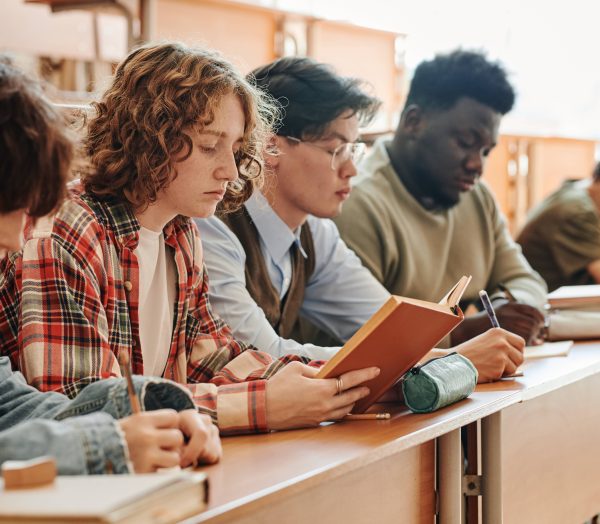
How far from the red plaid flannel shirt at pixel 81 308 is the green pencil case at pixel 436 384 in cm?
24

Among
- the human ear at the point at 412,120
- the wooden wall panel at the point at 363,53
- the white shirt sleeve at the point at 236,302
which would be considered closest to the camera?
the white shirt sleeve at the point at 236,302

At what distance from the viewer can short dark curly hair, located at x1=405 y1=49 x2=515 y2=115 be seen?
257cm

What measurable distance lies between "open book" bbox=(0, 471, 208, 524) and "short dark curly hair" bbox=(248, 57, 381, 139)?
124cm

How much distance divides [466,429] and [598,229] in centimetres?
196

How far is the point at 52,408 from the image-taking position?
117 cm

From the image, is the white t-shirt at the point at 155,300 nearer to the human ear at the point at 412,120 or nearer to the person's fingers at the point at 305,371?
the person's fingers at the point at 305,371

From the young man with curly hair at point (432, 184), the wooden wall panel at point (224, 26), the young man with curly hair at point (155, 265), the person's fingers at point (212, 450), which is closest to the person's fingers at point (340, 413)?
the young man with curly hair at point (155, 265)

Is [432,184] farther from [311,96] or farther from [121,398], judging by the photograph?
[121,398]

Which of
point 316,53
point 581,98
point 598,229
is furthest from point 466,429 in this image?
point 581,98

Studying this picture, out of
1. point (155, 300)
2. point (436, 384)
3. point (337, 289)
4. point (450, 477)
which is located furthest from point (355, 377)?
A: point (337, 289)

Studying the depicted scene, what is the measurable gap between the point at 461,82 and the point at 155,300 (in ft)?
4.46

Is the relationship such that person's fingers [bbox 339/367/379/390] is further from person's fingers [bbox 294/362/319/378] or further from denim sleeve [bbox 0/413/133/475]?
denim sleeve [bbox 0/413/133/475]

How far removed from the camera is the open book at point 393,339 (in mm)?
1299

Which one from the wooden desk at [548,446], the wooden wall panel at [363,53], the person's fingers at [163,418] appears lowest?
the wooden desk at [548,446]
